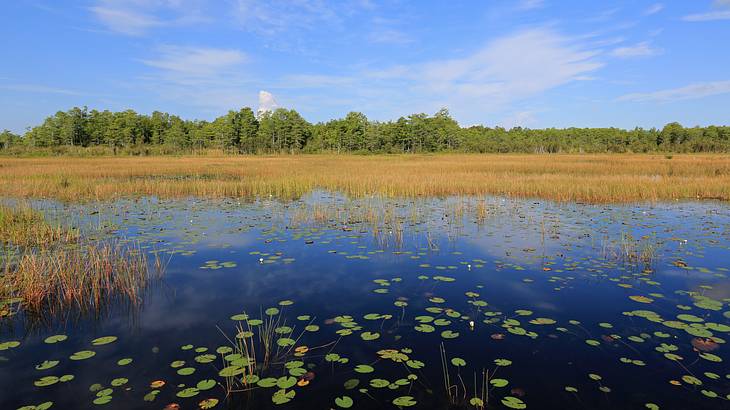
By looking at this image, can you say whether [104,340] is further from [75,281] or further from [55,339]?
[75,281]

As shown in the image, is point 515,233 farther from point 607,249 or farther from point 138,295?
point 138,295

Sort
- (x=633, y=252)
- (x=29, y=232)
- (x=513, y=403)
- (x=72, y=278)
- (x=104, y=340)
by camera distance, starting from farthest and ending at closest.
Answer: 1. (x=29, y=232)
2. (x=633, y=252)
3. (x=72, y=278)
4. (x=104, y=340)
5. (x=513, y=403)

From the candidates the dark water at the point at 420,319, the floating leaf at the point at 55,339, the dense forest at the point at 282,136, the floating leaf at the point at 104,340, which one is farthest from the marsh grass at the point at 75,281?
the dense forest at the point at 282,136

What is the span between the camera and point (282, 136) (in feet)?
237

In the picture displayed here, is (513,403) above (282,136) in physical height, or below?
below

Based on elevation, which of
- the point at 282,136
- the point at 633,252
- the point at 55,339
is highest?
the point at 282,136

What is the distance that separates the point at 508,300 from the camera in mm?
6379

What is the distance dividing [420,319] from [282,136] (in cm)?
6973

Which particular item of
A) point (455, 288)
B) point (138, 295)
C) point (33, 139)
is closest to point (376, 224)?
point (455, 288)

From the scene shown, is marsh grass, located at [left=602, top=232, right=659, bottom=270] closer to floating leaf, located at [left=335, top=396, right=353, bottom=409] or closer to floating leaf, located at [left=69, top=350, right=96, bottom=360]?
floating leaf, located at [left=335, top=396, right=353, bottom=409]

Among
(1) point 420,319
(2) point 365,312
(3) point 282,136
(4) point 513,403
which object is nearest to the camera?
(4) point 513,403

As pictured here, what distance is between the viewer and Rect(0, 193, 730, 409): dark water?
13.1 ft

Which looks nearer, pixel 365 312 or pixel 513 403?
pixel 513 403

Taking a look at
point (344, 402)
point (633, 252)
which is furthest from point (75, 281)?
point (633, 252)
